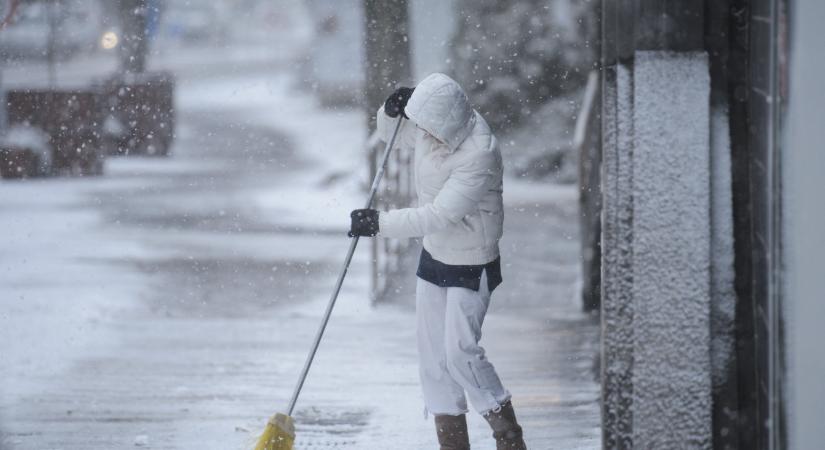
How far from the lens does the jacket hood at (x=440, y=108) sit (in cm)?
451

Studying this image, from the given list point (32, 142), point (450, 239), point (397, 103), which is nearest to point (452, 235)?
point (450, 239)

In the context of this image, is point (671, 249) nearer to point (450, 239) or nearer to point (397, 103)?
point (450, 239)

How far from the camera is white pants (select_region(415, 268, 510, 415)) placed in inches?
186

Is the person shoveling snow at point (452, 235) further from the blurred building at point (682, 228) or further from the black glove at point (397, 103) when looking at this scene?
the blurred building at point (682, 228)

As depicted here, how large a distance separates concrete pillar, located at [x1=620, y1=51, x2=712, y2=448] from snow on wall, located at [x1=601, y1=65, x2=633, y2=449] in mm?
25

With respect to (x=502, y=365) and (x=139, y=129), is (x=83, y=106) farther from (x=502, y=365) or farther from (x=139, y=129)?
(x=502, y=365)

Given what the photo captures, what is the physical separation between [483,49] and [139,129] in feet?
20.5

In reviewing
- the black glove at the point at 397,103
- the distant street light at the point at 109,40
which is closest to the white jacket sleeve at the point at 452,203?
the black glove at the point at 397,103

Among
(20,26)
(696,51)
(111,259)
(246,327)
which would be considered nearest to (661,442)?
(696,51)

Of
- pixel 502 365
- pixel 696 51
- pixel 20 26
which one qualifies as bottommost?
pixel 502 365

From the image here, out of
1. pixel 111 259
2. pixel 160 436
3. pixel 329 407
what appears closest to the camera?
pixel 160 436

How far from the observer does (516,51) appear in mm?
18484

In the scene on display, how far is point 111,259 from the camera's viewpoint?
11.2m

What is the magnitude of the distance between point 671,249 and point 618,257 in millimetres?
164
